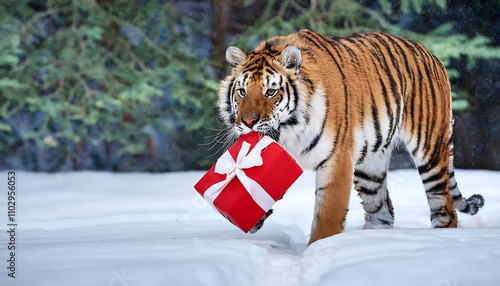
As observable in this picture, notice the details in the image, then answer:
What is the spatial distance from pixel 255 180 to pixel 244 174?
4 centimetres

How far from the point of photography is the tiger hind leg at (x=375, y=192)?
2.44 metres

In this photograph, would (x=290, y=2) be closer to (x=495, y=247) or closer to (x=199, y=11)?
(x=199, y=11)

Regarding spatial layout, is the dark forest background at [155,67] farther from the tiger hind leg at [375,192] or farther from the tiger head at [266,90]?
the tiger head at [266,90]

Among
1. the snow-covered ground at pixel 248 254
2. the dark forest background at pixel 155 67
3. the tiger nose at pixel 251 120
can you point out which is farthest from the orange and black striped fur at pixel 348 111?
the dark forest background at pixel 155 67

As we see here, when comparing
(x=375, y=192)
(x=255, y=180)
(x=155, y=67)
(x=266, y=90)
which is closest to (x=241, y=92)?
(x=266, y=90)

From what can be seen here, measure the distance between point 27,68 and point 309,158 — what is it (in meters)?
4.16

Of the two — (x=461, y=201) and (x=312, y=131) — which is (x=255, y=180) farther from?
(x=461, y=201)

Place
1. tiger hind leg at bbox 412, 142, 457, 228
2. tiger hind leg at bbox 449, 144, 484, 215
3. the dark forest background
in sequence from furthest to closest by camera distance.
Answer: the dark forest background
tiger hind leg at bbox 449, 144, 484, 215
tiger hind leg at bbox 412, 142, 457, 228

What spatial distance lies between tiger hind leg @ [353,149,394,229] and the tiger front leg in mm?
591

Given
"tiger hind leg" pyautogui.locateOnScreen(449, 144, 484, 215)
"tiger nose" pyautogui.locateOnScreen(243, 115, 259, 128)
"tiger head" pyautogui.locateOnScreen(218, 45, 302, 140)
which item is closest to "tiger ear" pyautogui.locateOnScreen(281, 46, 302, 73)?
"tiger head" pyautogui.locateOnScreen(218, 45, 302, 140)

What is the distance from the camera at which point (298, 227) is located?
2645 mm

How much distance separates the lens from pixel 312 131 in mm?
1857

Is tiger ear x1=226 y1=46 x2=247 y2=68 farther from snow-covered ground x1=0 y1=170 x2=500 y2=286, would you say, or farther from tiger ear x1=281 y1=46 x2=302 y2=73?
snow-covered ground x1=0 y1=170 x2=500 y2=286

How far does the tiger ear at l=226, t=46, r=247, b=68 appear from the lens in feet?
6.24
